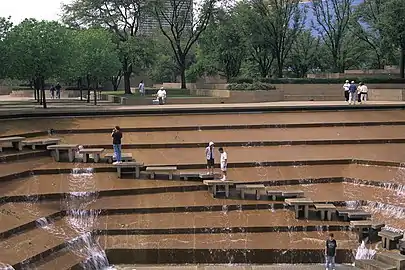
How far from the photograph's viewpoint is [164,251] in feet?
44.5

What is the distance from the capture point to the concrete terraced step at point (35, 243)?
12.1 m

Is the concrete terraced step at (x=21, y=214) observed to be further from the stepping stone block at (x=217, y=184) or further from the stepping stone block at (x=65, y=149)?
the stepping stone block at (x=217, y=184)

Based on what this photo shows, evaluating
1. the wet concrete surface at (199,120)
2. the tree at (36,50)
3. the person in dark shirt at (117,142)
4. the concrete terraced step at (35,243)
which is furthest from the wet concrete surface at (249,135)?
the concrete terraced step at (35,243)

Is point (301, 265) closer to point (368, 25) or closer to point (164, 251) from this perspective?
point (164, 251)

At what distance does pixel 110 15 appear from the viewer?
45.8m

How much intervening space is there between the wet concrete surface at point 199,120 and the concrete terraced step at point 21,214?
8.05 m

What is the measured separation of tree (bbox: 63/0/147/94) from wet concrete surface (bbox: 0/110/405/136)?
1947cm

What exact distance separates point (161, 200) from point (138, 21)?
33617 millimetres

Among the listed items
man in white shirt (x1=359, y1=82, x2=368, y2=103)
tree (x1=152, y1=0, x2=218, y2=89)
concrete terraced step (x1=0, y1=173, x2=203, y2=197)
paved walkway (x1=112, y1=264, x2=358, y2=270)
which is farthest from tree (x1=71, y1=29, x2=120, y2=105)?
paved walkway (x1=112, y1=264, x2=358, y2=270)

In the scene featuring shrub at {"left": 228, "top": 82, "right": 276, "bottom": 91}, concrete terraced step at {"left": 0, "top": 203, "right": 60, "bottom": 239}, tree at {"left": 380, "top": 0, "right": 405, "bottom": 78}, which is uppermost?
tree at {"left": 380, "top": 0, "right": 405, "bottom": 78}

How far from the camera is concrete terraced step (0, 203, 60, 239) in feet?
43.8

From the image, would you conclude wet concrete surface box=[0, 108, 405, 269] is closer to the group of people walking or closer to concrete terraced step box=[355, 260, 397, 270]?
concrete terraced step box=[355, 260, 397, 270]

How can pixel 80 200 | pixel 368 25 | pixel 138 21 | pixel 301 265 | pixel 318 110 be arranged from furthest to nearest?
pixel 368 25
pixel 138 21
pixel 318 110
pixel 80 200
pixel 301 265

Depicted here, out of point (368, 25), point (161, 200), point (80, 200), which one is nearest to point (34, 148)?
point (80, 200)
